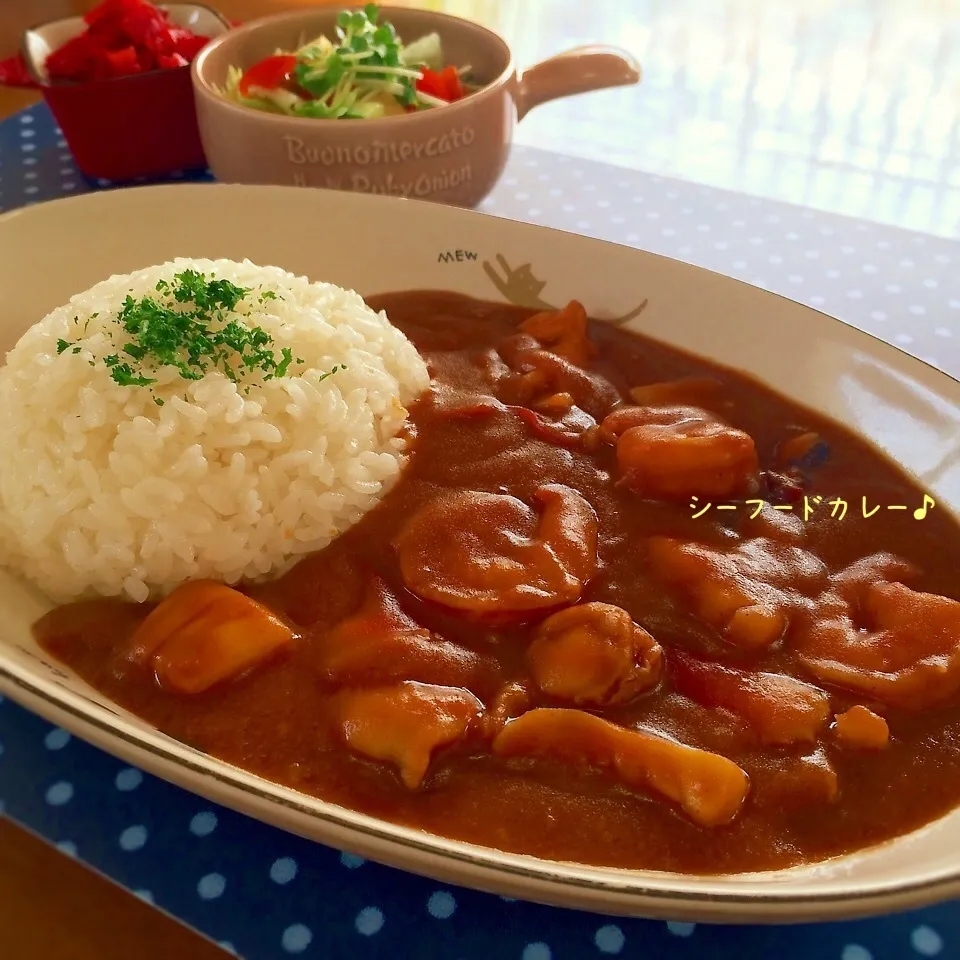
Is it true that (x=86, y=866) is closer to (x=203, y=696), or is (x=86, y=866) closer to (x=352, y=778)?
(x=203, y=696)

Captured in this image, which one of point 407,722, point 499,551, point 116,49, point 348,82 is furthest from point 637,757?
point 116,49

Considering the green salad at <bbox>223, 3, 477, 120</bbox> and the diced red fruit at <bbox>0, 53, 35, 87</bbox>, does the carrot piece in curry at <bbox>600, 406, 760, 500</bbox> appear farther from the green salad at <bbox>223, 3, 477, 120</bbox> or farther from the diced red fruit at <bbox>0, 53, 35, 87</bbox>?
the diced red fruit at <bbox>0, 53, 35, 87</bbox>

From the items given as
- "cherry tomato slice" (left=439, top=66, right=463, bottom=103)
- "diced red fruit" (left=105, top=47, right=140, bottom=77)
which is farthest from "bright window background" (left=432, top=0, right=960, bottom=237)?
"diced red fruit" (left=105, top=47, right=140, bottom=77)

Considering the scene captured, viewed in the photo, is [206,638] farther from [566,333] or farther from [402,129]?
[402,129]

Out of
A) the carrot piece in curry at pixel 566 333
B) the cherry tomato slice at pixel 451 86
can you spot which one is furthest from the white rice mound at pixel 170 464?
the cherry tomato slice at pixel 451 86

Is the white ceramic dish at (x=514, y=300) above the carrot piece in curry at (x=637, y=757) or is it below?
above

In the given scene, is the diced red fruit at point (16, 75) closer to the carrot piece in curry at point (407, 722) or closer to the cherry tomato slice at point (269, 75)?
the cherry tomato slice at point (269, 75)
